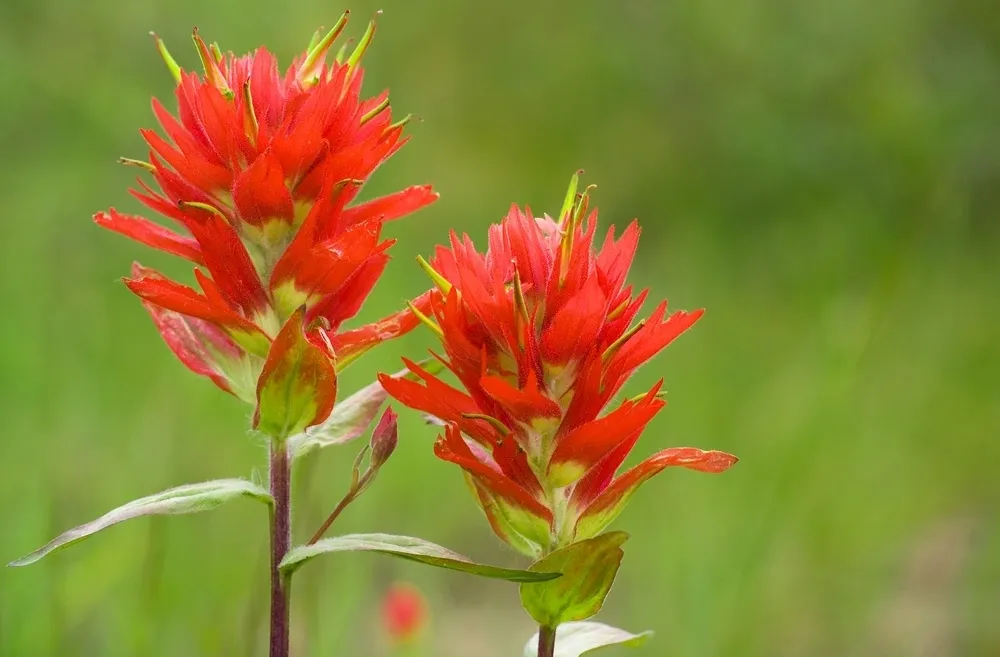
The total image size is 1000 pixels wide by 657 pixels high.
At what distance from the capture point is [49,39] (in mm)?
3369

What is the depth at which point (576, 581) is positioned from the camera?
1.99 feet

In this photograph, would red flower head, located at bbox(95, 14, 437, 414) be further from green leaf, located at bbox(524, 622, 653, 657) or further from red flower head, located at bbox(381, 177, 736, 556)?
green leaf, located at bbox(524, 622, 653, 657)

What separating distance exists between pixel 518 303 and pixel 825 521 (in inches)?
71.6

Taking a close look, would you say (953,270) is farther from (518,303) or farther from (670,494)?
(518,303)

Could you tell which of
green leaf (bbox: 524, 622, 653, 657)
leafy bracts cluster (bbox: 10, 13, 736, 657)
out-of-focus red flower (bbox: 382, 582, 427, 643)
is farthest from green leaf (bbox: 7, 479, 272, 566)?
out-of-focus red flower (bbox: 382, 582, 427, 643)

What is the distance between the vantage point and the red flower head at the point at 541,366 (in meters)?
0.60

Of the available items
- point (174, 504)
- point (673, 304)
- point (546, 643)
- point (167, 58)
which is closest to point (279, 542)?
point (174, 504)

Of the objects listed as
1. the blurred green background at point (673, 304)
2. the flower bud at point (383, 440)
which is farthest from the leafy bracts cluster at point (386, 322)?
the blurred green background at point (673, 304)

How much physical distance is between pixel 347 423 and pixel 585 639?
0.78 feet

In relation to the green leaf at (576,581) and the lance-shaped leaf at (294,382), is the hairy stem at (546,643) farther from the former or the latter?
the lance-shaped leaf at (294,382)

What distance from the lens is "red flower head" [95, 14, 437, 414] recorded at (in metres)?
0.64

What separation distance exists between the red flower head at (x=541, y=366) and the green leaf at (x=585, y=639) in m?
0.08

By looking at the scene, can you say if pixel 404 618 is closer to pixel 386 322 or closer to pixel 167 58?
pixel 386 322

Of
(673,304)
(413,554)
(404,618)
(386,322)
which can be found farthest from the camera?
(673,304)
